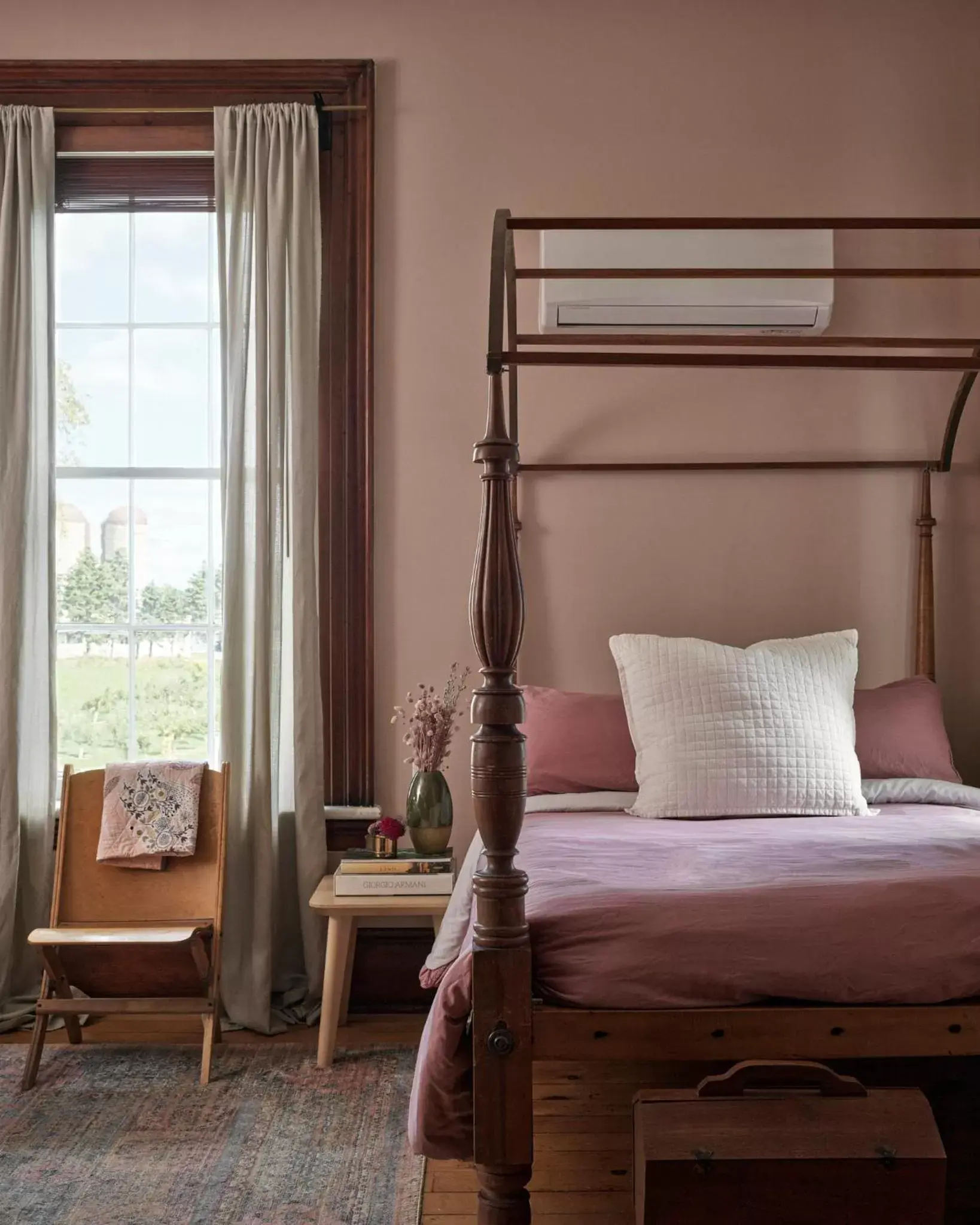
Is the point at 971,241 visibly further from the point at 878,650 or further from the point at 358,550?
the point at 358,550

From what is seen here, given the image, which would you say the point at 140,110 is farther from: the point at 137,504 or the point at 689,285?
the point at 689,285

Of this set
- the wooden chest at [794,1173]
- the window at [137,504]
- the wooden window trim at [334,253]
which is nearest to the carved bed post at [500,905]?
the wooden chest at [794,1173]

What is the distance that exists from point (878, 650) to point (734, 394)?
2.99ft

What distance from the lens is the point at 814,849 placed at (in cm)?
219

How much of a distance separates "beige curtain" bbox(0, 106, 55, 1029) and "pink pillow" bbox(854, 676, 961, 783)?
94.0 inches

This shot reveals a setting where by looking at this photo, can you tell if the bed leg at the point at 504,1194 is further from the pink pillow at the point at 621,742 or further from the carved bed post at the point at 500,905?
the pink pillow at the point at 621,742

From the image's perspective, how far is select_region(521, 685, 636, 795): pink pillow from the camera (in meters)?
3.04

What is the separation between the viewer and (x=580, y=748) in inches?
121

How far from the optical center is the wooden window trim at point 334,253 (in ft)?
11.5

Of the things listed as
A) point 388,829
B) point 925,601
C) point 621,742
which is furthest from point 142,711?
point 925,601

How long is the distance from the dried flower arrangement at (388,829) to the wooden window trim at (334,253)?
296 mm

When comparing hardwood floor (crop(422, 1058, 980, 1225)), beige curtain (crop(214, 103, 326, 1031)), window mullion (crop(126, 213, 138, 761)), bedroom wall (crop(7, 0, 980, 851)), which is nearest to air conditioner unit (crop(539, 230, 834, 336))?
bedroom wall (crop(7, 0, 980, 851))

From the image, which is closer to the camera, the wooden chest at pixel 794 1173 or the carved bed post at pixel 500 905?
the wooden chest at pixel 794 1173

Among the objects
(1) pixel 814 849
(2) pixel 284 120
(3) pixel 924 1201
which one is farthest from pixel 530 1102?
(2) pixel 284 120
